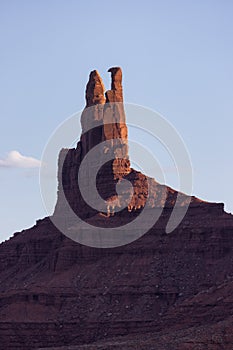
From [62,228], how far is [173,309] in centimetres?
3240

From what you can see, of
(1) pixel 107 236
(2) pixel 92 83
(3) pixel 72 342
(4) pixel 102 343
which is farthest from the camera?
(2) pixel 92 83

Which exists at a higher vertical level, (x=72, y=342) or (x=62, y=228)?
(x=62, y=228)

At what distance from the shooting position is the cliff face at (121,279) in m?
165

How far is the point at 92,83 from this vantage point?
197875mm

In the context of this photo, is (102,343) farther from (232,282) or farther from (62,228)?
(62,228)

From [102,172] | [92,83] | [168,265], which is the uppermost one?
[92,83]

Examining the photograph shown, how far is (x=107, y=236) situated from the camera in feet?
596

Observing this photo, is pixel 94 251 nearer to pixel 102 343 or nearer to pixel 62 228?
pixel 62 228

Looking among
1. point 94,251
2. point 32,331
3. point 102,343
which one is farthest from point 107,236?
point 102,343

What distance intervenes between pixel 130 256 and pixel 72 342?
44.8ft

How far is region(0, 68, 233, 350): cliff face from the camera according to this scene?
164750 mm

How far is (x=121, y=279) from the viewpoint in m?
175

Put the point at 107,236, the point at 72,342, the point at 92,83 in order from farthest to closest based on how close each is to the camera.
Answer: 1. the point at 92,83
2. the point at 107,236
3. the point at 72,342

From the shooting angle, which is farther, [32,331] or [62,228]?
[62,228]
